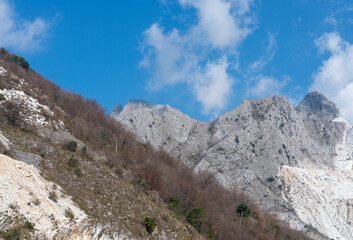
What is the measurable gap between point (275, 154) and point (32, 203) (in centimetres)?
7842

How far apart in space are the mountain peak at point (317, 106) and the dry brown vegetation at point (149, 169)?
2957 inches

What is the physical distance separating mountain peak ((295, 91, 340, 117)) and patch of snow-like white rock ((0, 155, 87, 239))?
399 feet

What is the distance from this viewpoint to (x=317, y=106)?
12250cm

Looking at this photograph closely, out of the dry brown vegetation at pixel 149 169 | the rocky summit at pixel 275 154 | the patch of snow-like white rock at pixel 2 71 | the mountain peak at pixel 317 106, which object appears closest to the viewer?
the dry brown vegetation at pixel 149 169

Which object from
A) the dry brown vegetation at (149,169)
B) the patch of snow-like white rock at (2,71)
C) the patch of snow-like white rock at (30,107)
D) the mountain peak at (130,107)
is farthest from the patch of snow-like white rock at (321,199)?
the mountain peak at (130,107)

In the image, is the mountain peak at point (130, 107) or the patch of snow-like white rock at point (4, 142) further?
the mountain peak at point (130, 107)

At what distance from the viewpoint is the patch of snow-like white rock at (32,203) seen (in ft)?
47.5

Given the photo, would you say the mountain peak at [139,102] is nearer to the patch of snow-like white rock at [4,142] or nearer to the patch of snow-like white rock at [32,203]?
the patch of snow-like white rock at [4,142]

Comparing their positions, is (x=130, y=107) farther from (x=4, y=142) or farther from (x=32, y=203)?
(x=32, y=203)

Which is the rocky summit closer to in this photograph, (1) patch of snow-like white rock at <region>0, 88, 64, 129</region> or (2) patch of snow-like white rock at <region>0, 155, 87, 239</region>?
(1) patch of snow-like white rock at <region>0, 88, 64, 129</region>

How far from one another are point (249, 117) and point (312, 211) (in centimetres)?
3458

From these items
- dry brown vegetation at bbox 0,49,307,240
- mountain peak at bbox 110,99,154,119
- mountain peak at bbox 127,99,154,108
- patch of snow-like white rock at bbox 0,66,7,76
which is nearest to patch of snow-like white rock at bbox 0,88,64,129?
dry brown vegetation at bbox 0,49,307,240

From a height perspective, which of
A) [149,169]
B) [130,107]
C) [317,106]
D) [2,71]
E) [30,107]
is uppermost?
[317,106]

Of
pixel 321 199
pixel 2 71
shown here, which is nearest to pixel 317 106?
pixel 321 199
